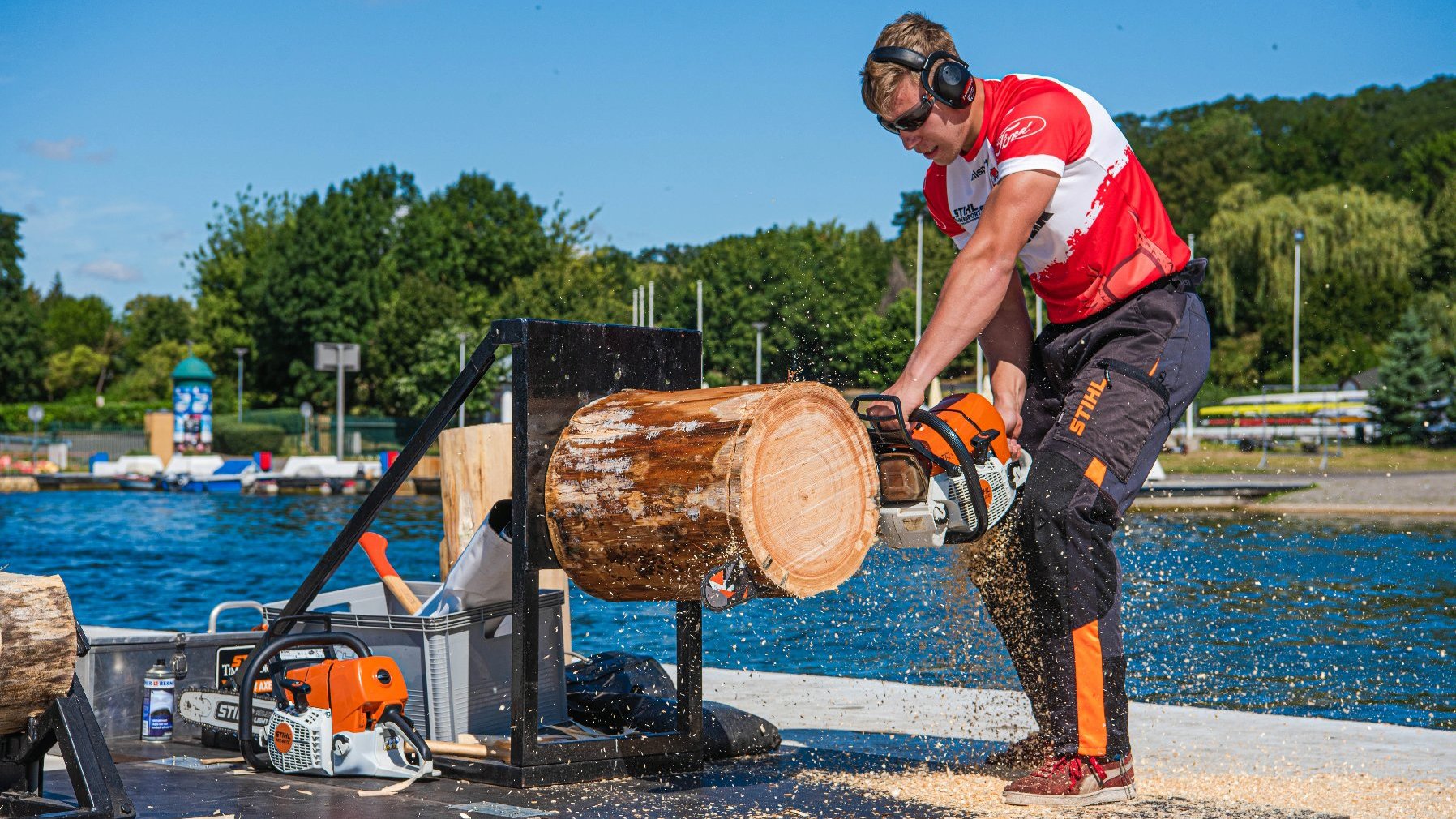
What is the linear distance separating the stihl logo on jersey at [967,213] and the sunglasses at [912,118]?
0.35m

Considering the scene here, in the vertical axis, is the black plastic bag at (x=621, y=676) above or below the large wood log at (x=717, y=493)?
below

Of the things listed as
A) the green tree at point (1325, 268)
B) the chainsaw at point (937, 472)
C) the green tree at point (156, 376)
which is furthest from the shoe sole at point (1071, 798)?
the green tree at point (156, 376)

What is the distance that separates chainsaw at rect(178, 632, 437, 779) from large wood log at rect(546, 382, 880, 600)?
27.5 inches

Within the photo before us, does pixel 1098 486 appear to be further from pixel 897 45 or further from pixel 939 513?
pixel 897 45

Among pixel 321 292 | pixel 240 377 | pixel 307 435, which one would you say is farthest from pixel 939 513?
pixel 240 377

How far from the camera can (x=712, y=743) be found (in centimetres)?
450

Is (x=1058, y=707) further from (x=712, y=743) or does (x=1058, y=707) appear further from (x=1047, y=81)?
(x=1047, y=81)

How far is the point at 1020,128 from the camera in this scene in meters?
3.71

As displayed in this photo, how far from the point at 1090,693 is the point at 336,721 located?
2149 mm

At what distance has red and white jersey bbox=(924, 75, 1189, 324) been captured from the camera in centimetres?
372

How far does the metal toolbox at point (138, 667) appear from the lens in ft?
16.1

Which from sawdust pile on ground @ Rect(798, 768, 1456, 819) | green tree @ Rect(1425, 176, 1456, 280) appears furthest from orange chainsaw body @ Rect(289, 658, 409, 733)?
green tree @ Rect(1425, 176, 1456, 280)

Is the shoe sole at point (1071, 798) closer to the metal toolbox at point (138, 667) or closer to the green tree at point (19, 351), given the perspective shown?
the metal toolbox at point (138, 667)

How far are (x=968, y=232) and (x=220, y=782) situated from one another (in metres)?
2.75
